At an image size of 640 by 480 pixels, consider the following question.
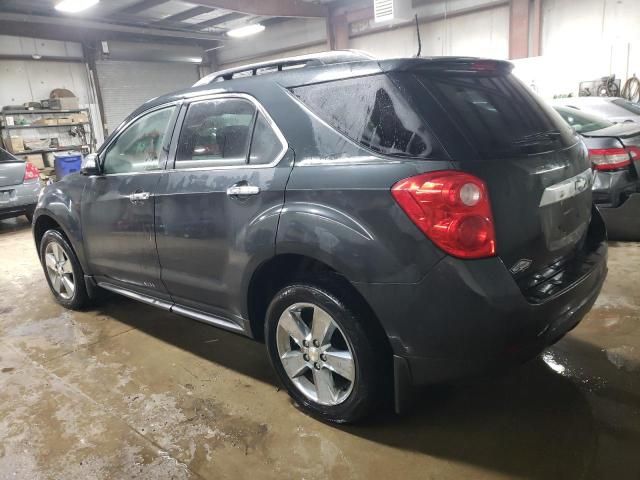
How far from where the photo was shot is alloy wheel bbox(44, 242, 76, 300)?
12.1 feet

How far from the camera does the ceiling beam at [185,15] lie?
12208 mm

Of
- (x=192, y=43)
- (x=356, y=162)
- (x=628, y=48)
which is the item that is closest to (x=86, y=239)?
(x=356, y=162)

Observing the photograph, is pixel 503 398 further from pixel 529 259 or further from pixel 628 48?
pixel 628 48

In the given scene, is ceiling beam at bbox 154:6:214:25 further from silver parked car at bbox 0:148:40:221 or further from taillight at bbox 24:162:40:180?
silver parked car at bbox 0:148:40:221

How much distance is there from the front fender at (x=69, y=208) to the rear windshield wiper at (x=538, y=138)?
279 centimetres

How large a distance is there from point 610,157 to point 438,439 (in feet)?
10.6

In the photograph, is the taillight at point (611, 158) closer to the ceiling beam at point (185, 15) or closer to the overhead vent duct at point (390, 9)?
the overhead vent duct at point (390, 9)

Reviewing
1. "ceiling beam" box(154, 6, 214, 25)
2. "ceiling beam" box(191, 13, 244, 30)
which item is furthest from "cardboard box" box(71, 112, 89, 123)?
"ceiling beam" box(191, 13, 244, 30)

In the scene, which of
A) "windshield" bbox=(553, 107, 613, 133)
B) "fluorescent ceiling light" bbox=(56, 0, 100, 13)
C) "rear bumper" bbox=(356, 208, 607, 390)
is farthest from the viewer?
"fluorescent ceiling light" bbox=(56, 0, 100, 13)

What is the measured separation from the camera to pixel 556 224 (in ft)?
6.18

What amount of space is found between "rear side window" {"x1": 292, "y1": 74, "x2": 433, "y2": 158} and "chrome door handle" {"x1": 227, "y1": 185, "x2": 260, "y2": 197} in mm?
429

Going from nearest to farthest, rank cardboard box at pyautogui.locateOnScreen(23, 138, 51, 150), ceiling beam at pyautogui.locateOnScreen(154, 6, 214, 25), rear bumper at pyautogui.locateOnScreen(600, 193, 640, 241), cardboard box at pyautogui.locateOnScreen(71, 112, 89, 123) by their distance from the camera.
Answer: rear bumper at pyautogui.locateOnScreen(600, 193, 640, 241), cardboard box at pyautogui.locateOnScreen(23, 138, 51, 150), ceiling beam at pyautogui.locateOnScreen(154, 6, 214, 25), cardboard box at pyautogui.locateOnScreen(71, 112, 89, 123)

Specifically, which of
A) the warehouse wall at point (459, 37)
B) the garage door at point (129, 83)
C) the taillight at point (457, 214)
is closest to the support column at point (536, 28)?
the warehouse wall at point (459, 37)

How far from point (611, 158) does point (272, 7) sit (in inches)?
381
